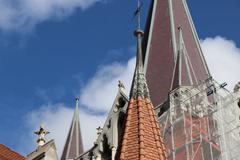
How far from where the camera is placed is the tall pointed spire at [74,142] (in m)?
32.1

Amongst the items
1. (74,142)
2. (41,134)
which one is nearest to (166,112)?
(41,134)

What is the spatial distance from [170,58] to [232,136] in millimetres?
8786

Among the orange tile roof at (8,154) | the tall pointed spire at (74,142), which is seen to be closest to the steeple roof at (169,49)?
the tall pointed spire at (74,142)

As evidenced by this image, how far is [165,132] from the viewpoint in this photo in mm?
23031

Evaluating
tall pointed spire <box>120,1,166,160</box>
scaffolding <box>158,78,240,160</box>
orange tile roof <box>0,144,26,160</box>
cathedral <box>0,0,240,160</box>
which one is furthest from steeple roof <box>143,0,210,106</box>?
orange tile roof <box>0,144,26,160</box>

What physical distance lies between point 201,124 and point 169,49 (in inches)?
386

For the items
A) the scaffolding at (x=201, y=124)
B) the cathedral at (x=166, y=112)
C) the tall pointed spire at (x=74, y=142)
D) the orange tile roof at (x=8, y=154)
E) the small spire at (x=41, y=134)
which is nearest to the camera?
the orange tile roof at (x=8, y=154)

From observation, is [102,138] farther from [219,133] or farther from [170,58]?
[170,58]

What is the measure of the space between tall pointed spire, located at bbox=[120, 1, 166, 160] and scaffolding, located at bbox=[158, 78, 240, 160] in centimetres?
531

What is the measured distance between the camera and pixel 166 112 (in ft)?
78.8

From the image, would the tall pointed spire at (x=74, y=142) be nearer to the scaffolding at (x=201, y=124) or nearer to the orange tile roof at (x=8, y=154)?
the scaffolding at (x=201, y=124)

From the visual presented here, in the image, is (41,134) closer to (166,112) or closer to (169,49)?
(166,112)

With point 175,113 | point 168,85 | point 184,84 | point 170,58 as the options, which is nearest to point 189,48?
point 170,58

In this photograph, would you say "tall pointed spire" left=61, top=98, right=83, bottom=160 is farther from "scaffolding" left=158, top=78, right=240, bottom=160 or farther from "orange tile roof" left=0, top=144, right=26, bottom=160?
"orange tile roof" left=0, top=144, right=26, bottom=160
